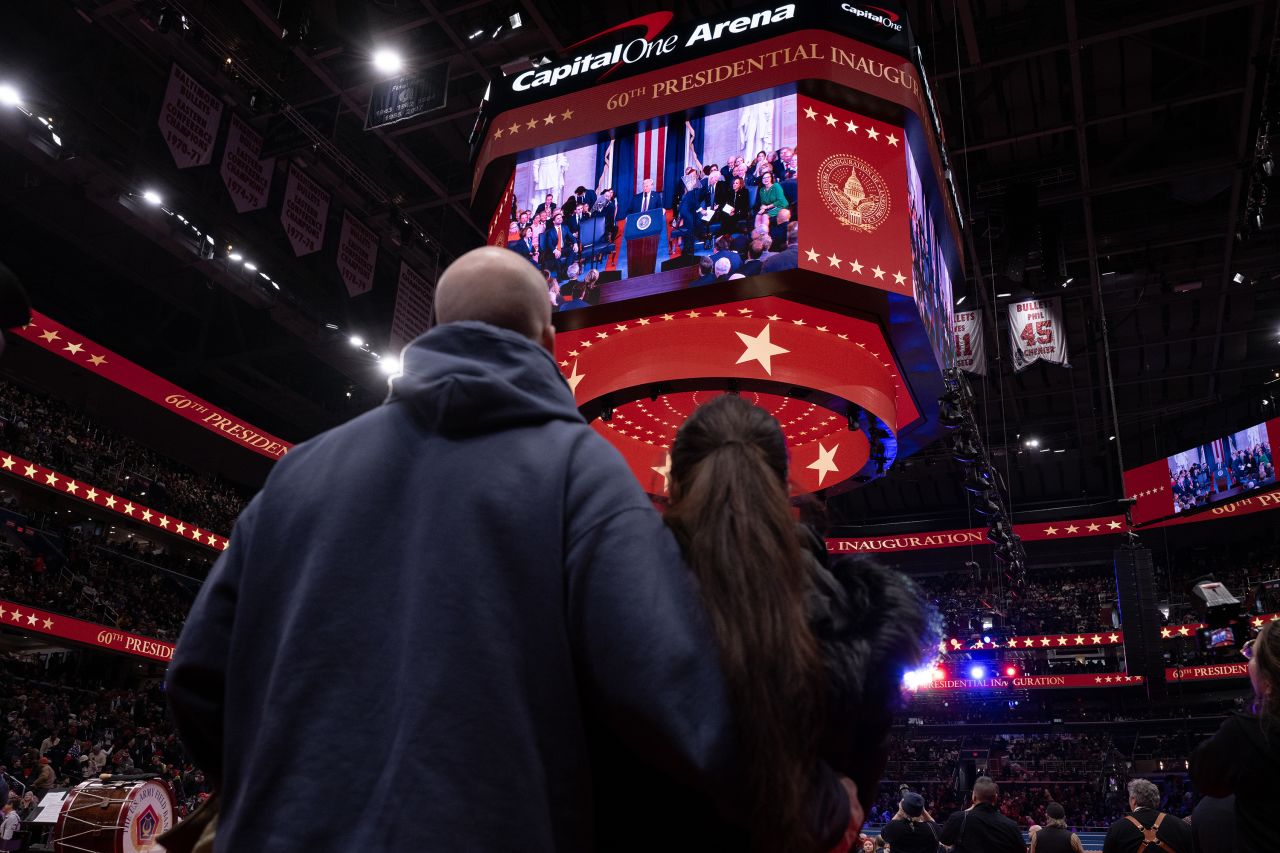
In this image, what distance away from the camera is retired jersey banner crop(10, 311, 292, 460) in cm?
1472

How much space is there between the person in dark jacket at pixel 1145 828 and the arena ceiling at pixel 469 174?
350 inches

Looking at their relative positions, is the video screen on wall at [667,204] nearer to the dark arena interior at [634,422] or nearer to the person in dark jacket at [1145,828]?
the dark arena interior at [634,422]

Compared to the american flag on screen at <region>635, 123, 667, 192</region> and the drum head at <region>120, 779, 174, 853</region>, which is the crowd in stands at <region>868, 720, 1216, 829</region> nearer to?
the american flag on screen at <region>635, 123, 667, 192</region>

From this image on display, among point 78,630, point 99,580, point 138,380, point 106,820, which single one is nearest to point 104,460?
point 99,580

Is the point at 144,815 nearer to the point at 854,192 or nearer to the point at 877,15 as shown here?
the point at 854,192

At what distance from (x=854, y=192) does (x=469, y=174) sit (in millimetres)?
10379

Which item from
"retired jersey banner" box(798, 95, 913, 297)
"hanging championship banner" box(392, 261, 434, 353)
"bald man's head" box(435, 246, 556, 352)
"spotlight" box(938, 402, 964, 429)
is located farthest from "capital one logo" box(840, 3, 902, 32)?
"hanging championship banner" box(392, 261, 434, 353)

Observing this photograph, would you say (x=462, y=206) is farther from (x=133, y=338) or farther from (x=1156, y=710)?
(x=1156, y=710)

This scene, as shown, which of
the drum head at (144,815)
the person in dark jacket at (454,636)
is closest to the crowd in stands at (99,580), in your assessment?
the drum head at (144,815)

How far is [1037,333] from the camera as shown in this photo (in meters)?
14.6

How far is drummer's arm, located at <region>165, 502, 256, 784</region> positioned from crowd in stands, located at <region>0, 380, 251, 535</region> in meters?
18.3

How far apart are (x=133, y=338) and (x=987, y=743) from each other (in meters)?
24.0

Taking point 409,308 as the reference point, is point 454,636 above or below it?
below

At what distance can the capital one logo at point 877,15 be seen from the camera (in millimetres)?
7160
